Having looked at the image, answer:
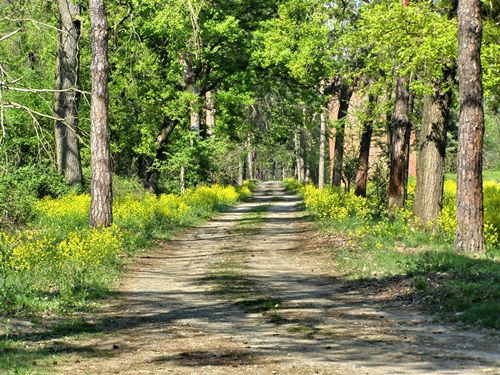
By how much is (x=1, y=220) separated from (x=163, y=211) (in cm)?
739

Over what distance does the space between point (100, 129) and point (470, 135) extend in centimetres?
929

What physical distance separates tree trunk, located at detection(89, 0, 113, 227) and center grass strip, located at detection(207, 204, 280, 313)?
368 cm

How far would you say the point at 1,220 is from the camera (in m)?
18.7

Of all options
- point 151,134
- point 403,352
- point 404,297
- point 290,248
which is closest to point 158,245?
point 290,248

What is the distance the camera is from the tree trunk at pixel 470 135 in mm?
13875

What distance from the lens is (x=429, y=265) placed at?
1273 centimetres

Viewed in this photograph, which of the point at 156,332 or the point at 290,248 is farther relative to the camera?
the point at 290,248

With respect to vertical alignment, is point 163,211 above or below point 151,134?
below

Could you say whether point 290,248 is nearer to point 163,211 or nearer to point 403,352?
point 163,211

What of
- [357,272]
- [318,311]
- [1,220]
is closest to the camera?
[318,311]

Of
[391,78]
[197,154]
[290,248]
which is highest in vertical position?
[391,78]

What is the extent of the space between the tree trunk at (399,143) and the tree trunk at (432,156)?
10.2 feet

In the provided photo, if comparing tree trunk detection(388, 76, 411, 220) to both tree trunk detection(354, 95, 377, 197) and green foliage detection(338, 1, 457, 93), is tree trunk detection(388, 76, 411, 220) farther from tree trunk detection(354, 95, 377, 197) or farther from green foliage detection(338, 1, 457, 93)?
tree trunk detection(354, 95, 377, 197)

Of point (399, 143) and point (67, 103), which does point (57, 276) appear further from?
point (67, 103)
